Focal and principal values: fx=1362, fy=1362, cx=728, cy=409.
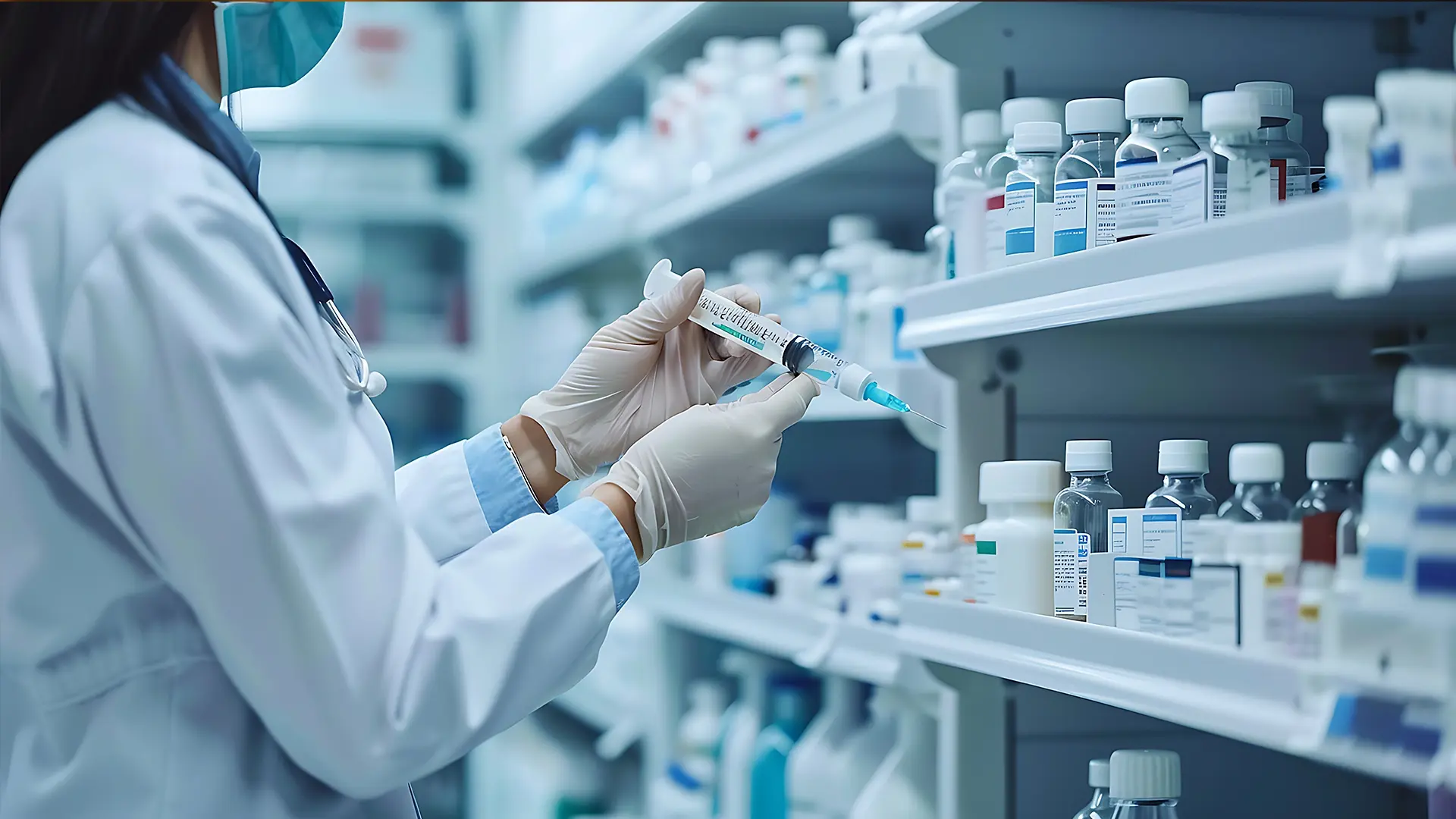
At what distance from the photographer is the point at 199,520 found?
0.86 meters

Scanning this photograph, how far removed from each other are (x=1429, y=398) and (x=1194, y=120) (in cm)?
40

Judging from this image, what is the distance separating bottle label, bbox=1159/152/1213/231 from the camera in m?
0.98

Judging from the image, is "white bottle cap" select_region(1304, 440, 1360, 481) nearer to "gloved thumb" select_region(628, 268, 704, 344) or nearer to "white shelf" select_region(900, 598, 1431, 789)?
"white shelf" select_region(900, 598, 1431, 789)

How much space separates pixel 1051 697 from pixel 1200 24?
70 cm

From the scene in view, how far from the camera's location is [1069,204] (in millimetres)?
1120

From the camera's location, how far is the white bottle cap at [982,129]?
1.36 m

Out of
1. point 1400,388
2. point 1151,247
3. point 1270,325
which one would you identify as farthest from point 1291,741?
point 1270,325

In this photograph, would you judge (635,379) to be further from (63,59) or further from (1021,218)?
(63,59)

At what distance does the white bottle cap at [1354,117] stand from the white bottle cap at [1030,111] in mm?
414

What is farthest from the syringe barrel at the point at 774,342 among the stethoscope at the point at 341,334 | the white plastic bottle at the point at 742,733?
the white plastic bottle at the point at 742,733

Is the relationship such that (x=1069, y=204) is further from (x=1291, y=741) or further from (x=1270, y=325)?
(x=1291, y=741)

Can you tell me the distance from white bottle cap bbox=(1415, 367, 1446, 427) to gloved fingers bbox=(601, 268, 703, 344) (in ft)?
2.06

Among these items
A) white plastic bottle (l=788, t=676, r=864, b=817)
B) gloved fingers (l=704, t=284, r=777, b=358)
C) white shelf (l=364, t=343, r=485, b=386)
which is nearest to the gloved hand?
gloved fingers (l=704, t=284, r=777, b=358)

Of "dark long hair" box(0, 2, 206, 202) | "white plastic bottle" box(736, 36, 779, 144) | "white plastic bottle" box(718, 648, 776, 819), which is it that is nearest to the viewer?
"dark long hair" box(0, 2, 206, 202)
